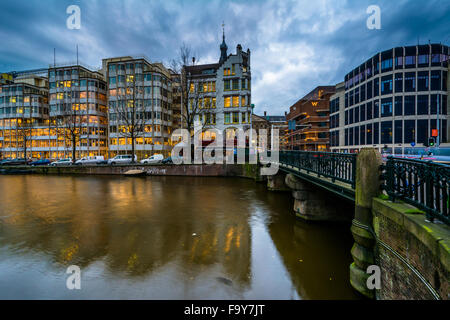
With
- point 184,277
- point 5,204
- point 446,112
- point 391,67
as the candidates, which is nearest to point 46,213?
point 5,204

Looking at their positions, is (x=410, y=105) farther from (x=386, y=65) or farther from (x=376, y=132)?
(x=386, y=65)

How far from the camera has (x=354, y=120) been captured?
55406 mm

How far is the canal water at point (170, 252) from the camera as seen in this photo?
6.64m

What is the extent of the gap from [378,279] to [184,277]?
5.38 metres

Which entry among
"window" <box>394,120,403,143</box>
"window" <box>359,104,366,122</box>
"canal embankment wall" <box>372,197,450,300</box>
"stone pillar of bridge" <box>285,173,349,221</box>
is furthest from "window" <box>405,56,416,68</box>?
"canal embankment wall" <box>372,197,450,300</box>

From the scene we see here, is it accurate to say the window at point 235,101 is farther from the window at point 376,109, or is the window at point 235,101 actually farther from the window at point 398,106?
the window at point 398,106

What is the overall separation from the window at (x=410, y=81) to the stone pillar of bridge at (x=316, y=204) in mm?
46111

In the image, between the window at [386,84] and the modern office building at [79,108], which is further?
the modern office building at [79,108]

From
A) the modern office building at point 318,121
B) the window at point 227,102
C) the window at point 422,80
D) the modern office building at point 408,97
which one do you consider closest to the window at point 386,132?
the modern office building at point 408,97

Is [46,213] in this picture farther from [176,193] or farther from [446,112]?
[446,112]

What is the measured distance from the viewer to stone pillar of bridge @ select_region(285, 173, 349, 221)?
509 inches

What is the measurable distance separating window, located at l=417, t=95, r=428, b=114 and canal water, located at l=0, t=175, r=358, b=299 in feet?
148

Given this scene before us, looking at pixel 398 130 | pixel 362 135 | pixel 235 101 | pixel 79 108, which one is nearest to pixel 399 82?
pixel 398 130

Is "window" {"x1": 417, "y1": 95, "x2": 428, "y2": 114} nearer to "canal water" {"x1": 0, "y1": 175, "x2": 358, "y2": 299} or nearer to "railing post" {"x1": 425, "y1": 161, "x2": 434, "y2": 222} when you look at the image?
"canal water" {"x1": 0, "y1": 175, "x2": 358, "y2": 299}
